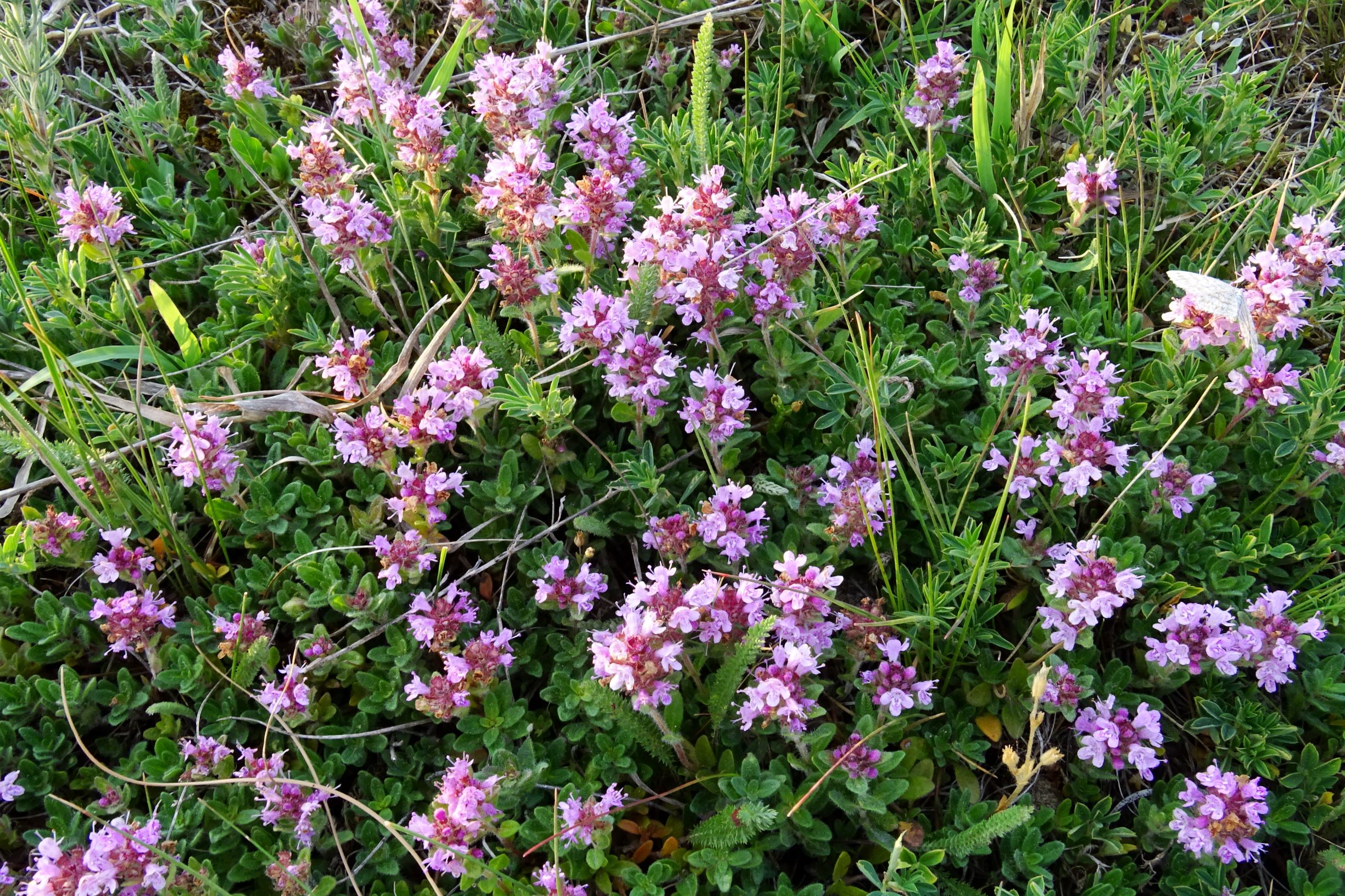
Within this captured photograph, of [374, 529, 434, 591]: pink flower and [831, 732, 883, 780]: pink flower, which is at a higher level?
[374, 529, 434, 591]: pink flower

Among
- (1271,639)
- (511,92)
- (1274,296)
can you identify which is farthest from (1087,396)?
(511,92)

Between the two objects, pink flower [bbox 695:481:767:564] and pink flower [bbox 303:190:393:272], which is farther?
pink flower [bbox 303:190:393:272]

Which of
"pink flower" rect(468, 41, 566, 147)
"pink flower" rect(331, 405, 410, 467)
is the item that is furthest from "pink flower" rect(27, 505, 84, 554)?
"pink flower" rect(468, 41, 566, 147)

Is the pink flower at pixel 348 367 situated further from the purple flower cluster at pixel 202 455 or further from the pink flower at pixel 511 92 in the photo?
the pink flower at pixel 511 92

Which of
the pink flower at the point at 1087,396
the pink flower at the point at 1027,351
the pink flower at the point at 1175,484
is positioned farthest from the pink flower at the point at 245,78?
the pink flower at the point at 1175,484

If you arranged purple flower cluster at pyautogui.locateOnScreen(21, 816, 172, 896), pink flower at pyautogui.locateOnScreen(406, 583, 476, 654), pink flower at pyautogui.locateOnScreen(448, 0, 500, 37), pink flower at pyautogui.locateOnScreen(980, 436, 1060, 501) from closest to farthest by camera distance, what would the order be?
purple flower cluster at pyautogui.locateOnScreen(21, 816, 172, 896), pink flower at pyautogui.locateOnScreen(406, 583, 476, 654), pink flower at pyautogui.locateOnScreen(980, 436, 1060, 501), pink flower at pyautogui.locateOnScreen(448, 0, 500, 37)

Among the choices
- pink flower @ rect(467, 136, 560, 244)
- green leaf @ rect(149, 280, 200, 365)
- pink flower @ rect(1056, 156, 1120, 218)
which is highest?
A: pink flower @ rect(467, 136, 560, 244)

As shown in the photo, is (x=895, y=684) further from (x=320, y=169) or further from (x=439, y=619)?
(x=320, y=169)

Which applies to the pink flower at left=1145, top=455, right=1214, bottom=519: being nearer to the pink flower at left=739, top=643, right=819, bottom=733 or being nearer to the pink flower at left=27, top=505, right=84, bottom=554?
the pink flower at left=739, top=643, right=819, bottom=733

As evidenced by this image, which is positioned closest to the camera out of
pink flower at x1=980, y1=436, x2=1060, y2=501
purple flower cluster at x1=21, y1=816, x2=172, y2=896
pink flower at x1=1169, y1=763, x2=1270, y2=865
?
purple flower cluster at x1=21, y1=816, x2=172, y2=896
